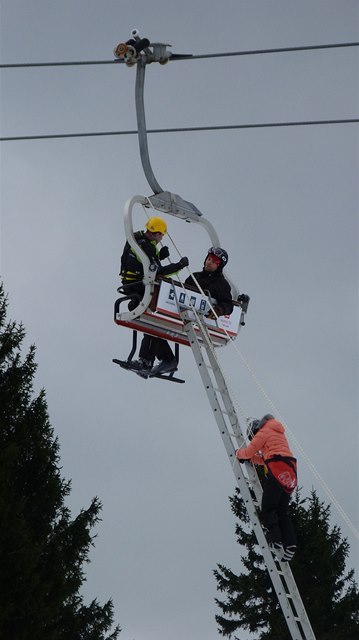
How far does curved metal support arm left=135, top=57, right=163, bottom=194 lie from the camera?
16016mm

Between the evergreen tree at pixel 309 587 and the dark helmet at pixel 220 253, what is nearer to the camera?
the dark helmet at pixel 220 253

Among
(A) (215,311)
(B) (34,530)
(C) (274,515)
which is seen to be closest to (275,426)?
(C) (274,515)

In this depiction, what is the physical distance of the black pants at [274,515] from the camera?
1480 centimetres

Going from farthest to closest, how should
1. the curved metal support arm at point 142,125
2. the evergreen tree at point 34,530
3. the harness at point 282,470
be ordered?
the evergreen tree at point 34,530
the curved metal support arm at point 142,125
the harness at point 282,470

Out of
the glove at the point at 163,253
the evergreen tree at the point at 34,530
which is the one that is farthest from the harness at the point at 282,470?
the evergreen tree at the point at 34,530

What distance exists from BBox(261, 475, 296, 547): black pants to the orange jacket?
1.04ft

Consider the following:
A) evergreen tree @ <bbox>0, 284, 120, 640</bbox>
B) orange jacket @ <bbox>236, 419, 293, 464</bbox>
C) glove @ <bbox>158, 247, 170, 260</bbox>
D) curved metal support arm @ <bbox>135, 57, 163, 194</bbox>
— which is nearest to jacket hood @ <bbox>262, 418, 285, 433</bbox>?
orange jacket @ <bbox>236, 419, 293, 464</bbox>

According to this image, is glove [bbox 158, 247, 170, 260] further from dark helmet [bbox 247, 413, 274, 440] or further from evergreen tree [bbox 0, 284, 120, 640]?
evergreen tree [bbox 0, 284, 120, 640]

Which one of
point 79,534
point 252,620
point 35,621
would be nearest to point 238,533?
point 252,620

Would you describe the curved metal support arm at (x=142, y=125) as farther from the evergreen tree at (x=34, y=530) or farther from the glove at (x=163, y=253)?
the evergreen tree at (x=34, y=530)

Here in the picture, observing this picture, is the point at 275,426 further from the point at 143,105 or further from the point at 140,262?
the point at 143,105

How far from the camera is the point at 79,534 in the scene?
89.6 ft

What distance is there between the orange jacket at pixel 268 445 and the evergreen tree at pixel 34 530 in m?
10.8

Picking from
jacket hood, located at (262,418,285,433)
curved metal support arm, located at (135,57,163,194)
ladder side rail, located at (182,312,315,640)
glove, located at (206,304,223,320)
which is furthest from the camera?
glove, located at (206,304,223,320)
